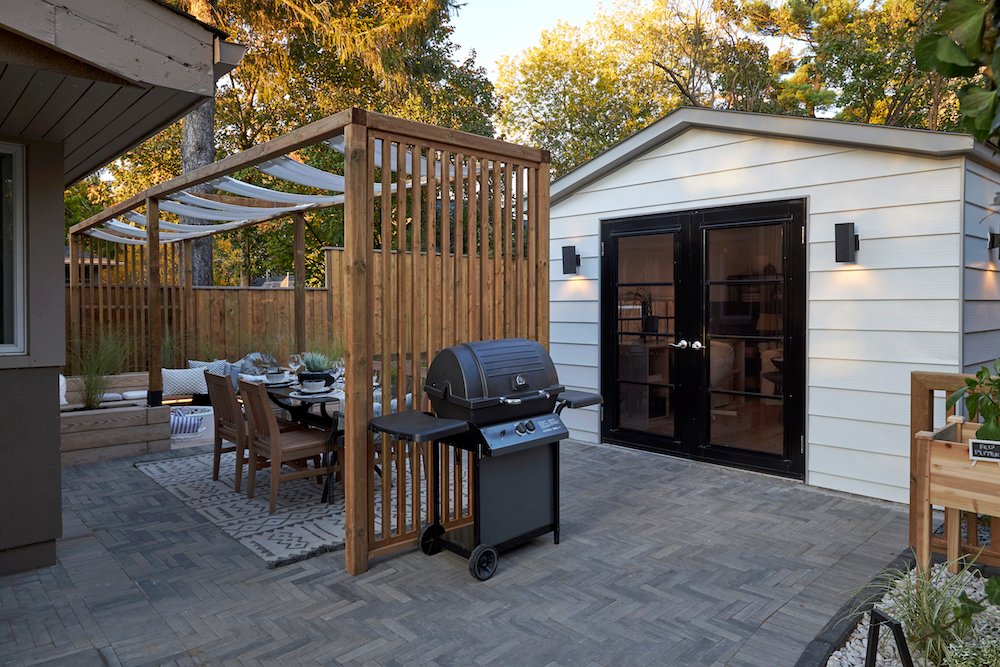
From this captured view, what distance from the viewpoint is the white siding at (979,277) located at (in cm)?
424

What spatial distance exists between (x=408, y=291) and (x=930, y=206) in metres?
3.44

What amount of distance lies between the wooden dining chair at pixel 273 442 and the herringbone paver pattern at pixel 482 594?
0.50 metres

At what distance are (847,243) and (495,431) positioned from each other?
9.88ft

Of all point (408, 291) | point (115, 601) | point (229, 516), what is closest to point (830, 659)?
point (408, 291)

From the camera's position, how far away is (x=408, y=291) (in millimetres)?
3629

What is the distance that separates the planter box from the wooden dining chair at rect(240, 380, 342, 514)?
80.0 inches

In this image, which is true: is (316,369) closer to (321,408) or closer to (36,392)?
(321,408)

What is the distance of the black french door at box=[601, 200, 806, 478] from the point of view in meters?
4.98

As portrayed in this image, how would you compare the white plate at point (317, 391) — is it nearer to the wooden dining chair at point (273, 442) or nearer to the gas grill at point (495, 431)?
the wooden dining chair at point (273, 442)

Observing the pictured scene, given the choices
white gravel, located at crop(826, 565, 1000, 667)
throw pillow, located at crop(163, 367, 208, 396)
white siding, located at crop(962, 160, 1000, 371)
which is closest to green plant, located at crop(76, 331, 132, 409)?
throw pillow, located at crop(163, 367, 208, 396)

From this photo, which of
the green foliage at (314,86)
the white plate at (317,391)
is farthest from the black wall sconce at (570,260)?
the green foliage at (314,86)

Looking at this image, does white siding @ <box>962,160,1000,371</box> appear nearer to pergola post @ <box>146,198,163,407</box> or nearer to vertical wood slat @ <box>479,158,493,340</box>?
vertical wood slat @ <box>479,158,493,340</box>

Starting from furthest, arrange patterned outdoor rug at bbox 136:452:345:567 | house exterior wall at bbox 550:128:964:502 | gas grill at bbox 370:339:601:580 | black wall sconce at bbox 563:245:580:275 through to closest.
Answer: black wall sconce at bbox 563:245:580:275 < house exterior wall at bbox 550:128:964:502 < patterned outdoor rug at bbox 136:452:345:567 < gas grill at bbox 370:339:601:580

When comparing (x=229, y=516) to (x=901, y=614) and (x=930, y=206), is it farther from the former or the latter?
(x=930, y=206)
